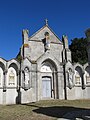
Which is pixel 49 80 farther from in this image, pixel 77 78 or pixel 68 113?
pixel 68 113

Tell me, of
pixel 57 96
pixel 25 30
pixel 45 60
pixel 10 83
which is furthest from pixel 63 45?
pixel 10 83

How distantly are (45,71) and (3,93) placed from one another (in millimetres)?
5860

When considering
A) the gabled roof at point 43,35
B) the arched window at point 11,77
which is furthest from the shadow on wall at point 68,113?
the gabled roof at point 43,35

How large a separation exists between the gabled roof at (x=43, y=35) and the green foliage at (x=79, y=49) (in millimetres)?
11218

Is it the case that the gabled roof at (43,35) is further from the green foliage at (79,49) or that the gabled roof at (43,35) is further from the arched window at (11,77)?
the green foliage at (79,49)

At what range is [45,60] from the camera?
69.7ft

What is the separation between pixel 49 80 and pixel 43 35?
6182 mm

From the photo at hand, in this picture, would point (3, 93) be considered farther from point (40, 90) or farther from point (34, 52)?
point (34, 52)

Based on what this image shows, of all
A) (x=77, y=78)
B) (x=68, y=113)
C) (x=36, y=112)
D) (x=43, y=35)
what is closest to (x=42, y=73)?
(x=77, y=78)

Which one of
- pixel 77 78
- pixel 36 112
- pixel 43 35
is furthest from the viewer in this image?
pixel 43 35

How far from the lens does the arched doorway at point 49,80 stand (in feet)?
68.4

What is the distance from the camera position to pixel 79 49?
35062mm

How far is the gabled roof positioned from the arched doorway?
3.49 m

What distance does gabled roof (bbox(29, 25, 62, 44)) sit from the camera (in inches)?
892
